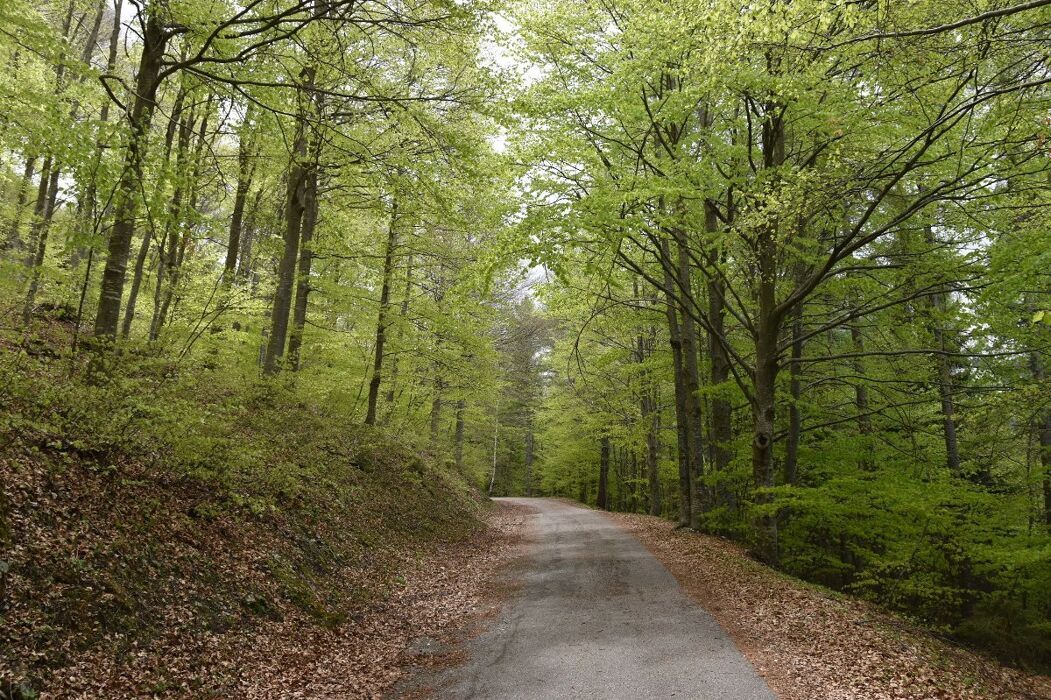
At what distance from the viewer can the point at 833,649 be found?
6.44 m

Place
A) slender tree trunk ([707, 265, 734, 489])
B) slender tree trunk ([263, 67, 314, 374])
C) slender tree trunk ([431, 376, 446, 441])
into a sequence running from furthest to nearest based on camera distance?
slender tree trunk ([431, 376, 446, 441]) → slender tree trunk ([707, 265, 734, 489]) → slender tree trunk ([263, 67, 314, 374])

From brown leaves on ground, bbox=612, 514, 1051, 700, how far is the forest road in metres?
0.36

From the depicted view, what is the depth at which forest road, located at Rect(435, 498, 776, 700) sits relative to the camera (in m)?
5.64

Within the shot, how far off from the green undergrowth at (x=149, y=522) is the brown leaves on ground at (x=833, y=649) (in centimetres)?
525

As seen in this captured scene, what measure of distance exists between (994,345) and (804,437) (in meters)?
5.19

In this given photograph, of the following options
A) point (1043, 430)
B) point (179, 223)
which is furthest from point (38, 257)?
point (1043, 430)

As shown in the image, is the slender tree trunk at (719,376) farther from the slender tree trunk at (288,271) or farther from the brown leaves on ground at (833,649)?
the slender tree trunk at (288,271)

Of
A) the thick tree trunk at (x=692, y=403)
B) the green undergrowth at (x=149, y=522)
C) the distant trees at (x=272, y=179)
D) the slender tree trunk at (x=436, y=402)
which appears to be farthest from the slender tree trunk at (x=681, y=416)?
the green undergrowth at (x=149, y=522)

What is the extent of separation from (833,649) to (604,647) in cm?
258

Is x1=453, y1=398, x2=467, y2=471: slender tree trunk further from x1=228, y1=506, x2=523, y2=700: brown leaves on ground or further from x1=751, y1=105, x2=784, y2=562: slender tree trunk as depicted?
x1=751, y1=105, x2=784, y2=562: slender tree trunk

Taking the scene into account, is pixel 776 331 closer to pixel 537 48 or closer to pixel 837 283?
pixel 837 283

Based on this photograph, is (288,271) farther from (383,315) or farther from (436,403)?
(436,403)

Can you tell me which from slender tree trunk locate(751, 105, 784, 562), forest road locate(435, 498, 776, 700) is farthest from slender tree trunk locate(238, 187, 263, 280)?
slender tree trunk locate(751, 105, 784, 562)

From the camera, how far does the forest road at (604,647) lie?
564 centimetres
